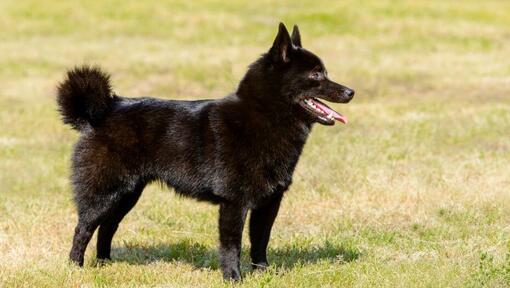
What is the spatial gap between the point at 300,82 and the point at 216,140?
2.59 ft

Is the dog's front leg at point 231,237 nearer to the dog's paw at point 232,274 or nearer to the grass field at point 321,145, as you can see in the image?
the dog's paw at point 232,274

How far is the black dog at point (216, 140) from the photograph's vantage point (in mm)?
6645

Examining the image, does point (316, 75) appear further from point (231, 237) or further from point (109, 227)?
point (109, 227)

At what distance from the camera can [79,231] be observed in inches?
283

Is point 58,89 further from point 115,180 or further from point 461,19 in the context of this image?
point 461,19

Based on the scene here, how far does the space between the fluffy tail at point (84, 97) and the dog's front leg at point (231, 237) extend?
1.33 meters

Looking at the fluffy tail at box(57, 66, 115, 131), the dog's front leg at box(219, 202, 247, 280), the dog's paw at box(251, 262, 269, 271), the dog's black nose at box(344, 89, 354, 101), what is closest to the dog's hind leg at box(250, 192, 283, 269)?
the dog's paw at box(251, 262, 269, 271)

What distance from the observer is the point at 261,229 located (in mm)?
7102

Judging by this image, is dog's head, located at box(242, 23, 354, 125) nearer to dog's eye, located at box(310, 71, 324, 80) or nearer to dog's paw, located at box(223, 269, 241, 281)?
dog's eye, located at box(310, 71, 324, 80)

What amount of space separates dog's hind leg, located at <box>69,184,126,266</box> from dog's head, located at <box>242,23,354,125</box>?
1.54 metres

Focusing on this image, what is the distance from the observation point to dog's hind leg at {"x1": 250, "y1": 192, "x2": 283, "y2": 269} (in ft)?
23.1

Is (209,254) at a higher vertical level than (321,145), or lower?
higher

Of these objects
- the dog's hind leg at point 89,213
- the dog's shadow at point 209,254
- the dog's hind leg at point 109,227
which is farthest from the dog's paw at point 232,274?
the dog's hind leg at point 109,227

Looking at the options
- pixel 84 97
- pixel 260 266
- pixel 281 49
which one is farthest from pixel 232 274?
pixel 84 97
